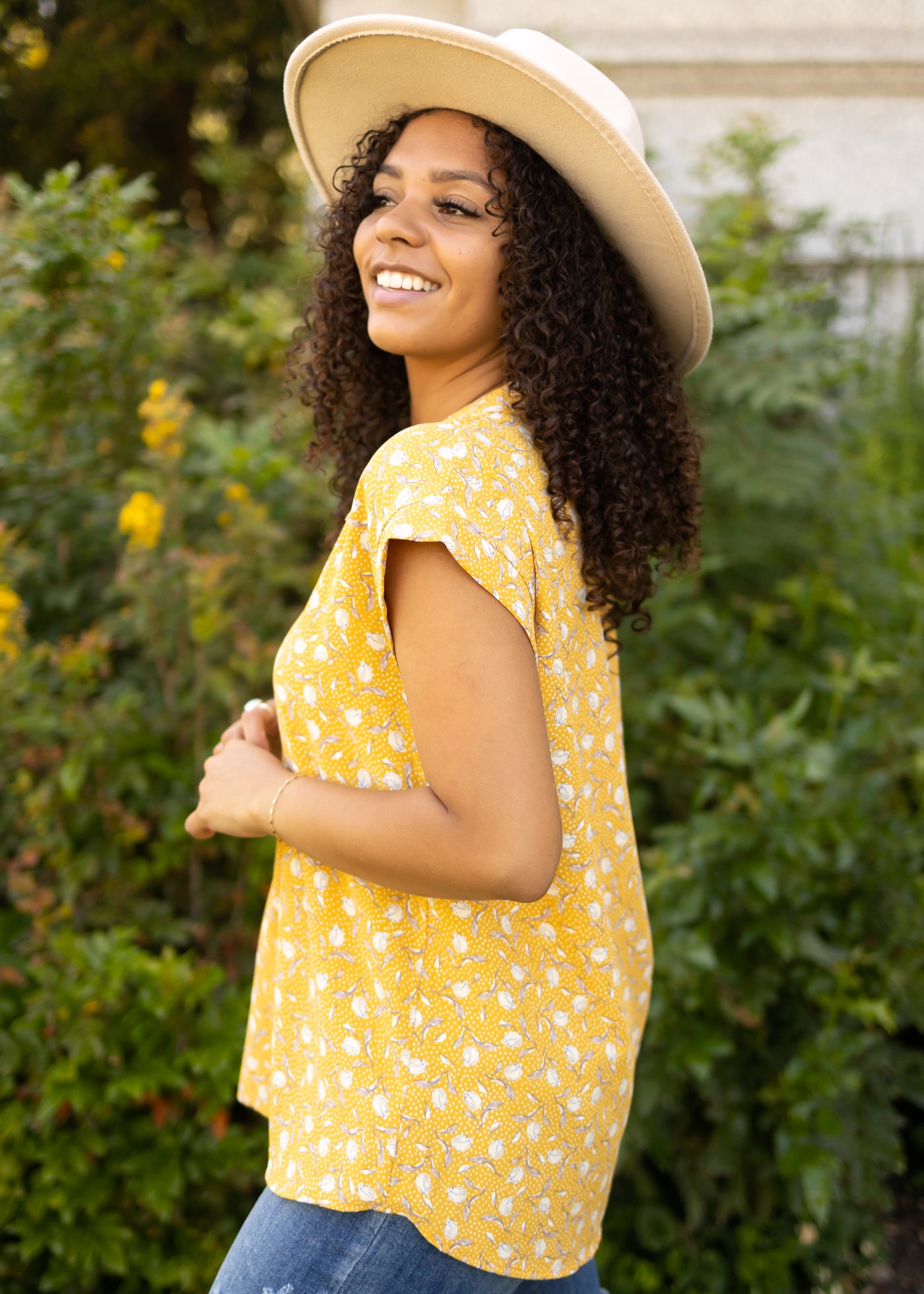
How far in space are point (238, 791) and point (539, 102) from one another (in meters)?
0.88

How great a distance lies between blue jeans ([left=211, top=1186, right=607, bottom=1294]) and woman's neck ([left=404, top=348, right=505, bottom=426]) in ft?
3.07

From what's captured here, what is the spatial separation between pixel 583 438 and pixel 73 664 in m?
1.48

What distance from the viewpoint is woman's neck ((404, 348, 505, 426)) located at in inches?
51.8

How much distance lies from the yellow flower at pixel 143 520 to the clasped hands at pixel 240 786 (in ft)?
3.60

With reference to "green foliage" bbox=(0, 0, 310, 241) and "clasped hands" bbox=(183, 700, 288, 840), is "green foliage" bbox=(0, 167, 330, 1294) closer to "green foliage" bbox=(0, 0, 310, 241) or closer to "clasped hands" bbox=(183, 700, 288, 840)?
"clasped hands" bbox=(183, 700, 288, 840)

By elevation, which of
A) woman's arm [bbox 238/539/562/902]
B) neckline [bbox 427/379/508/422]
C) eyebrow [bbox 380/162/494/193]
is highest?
eyebrow [bbox 380/162/494/193]

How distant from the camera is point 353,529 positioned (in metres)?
1.11

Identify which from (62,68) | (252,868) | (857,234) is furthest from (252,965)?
(62,68)

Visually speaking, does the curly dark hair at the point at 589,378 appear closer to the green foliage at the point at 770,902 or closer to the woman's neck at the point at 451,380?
the woman's neck at the point at 451,380

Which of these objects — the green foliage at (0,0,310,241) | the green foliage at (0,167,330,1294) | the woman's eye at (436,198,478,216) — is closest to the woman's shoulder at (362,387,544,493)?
the woman's eye at (436,198,478,216)

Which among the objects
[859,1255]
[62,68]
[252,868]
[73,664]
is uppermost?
[62,68]

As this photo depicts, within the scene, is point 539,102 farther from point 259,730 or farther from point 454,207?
point 259,730

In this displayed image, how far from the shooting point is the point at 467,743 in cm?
100

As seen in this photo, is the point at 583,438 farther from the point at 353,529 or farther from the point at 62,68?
the point at 62,68
